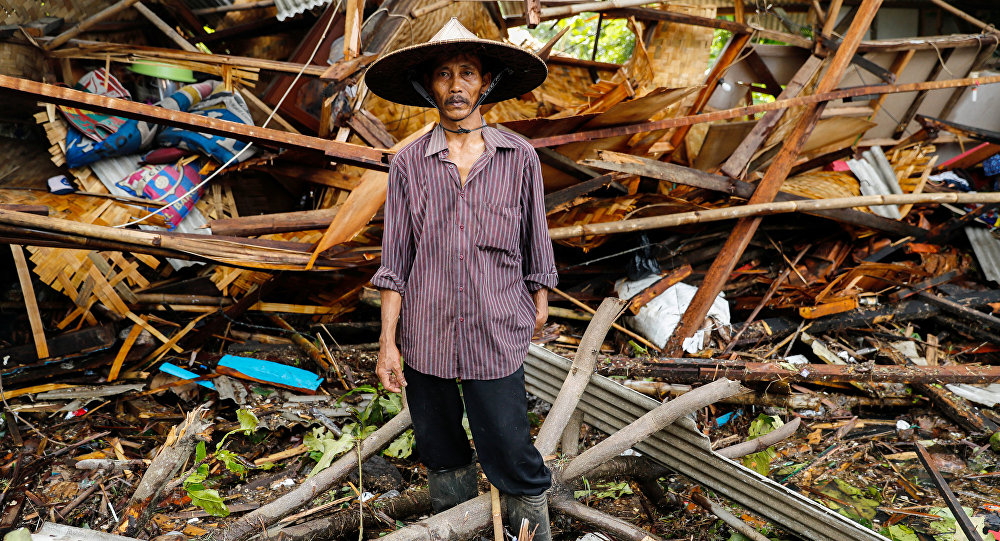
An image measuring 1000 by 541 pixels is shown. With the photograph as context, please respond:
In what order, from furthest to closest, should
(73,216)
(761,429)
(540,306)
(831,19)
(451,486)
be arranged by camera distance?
1. (831,19)
2. (73,216)
3. (761,429)
4. (451,486)
5. (540,306)

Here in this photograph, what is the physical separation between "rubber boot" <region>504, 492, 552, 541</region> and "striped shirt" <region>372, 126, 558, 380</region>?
0.52m

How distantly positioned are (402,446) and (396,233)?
1.40 metres

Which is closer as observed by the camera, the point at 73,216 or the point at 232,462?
the point at 232,462

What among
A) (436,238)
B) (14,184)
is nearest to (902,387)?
(436,238)

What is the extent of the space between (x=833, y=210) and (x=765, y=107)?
1.10m

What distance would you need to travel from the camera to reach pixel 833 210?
4855 millimetres

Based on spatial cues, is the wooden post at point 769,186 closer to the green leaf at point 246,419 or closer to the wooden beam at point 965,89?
the wooden beam at point 965,89

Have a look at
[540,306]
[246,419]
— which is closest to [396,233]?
[540,306]

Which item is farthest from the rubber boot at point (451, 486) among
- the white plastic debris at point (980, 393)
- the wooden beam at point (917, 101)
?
the wooden beam at point (917, 101)

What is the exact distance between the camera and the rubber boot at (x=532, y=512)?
2.36m

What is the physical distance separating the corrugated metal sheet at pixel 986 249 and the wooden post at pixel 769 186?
2267 mm

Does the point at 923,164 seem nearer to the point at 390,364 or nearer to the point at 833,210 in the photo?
the point at 833,210

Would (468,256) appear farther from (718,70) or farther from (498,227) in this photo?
(718,70)

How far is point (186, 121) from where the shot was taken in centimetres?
293
